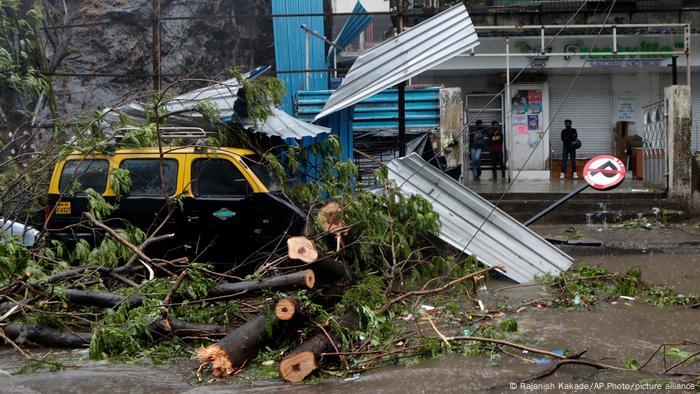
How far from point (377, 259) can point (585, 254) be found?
439 cm

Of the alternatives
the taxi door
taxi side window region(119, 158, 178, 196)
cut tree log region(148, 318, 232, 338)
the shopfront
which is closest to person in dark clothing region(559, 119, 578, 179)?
the shopfront

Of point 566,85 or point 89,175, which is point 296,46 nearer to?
point 89,175

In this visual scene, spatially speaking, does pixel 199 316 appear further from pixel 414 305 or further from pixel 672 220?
pixel 672 220

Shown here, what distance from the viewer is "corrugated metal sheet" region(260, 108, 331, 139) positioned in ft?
30.0

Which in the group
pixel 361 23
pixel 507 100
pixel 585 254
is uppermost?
pixel 361 23

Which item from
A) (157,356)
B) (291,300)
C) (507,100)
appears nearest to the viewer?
(291,300)

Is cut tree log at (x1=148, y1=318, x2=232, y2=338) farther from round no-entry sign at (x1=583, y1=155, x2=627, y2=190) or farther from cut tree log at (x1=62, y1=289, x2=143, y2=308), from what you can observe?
round no-entry sign at (x1=583, y1=155, x2=627, y2=190)

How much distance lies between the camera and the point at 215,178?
28.6 feet

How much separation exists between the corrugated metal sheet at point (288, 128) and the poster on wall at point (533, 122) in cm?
1072

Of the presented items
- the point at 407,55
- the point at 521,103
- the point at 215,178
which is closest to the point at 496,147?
the point at 521,103

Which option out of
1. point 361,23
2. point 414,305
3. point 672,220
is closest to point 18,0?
point 361,23

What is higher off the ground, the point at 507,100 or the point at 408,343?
the point at 507,100

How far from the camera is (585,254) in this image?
10.7 m

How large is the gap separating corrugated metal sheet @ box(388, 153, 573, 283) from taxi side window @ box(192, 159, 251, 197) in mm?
1925
